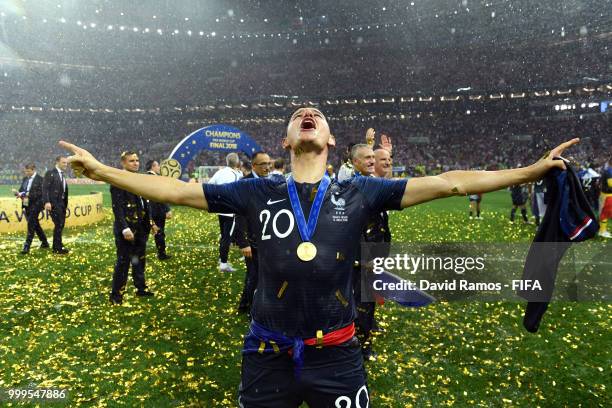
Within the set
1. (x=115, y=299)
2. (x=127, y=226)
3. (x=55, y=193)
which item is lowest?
(x=115, y=299)

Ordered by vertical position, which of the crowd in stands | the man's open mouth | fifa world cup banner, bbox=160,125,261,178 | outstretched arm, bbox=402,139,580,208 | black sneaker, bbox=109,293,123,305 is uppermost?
the crowd in stands

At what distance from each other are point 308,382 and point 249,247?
13.4ft

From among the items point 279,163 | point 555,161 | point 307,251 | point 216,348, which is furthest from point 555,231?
point 279,163

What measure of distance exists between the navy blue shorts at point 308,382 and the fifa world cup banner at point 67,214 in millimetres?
13266

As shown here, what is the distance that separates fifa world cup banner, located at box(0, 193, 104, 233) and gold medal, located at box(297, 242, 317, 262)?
43.9ft

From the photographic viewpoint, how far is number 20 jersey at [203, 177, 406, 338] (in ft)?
7.14

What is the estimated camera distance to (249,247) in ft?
20.1

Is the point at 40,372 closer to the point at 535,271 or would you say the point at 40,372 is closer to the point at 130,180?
Result: the point at 130,180

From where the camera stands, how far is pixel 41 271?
30.0 ft

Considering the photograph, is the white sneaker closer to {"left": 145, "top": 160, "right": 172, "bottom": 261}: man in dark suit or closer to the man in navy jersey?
{"left": 145, "top": 160, "right": 172, "bottom": 261}: man in dark suit

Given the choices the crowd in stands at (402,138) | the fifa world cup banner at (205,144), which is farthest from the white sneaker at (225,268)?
the crowd in stands at (402,138)

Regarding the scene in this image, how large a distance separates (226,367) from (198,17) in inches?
2401

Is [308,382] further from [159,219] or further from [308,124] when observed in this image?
[159,219]

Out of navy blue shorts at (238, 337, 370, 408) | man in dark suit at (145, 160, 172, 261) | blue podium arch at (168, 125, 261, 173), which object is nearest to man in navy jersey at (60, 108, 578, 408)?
navy blue shorts at (238, 337, 370, 408)
